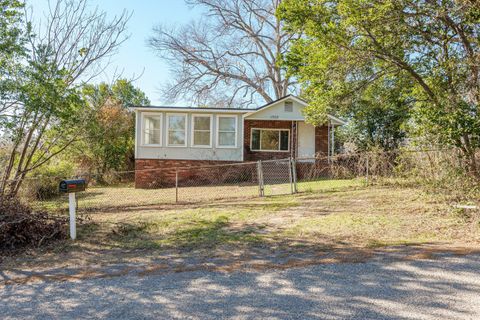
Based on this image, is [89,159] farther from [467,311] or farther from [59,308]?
[467,311]

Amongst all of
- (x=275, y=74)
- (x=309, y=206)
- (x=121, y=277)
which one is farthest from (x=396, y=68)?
(x=275, y=74)

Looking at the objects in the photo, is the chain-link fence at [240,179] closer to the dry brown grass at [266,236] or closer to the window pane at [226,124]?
the dry brown grass at [266,236]

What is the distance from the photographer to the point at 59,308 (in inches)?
136

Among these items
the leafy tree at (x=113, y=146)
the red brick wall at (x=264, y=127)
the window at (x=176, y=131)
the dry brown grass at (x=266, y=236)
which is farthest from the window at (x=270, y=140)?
the dry brown grass at (x=266, y=236)

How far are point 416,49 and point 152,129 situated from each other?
41.7ft

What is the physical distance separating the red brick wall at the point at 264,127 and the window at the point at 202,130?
188 cm

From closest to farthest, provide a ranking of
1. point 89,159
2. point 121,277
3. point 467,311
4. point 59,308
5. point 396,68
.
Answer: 1. point 467,311
2. point 59,308
3. point 121,277
4. point 396,68
5. point 89,159

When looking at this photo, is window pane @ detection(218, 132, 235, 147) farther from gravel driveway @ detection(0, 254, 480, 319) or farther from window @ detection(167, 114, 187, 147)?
gravel driveway @ detection(0, 254, 480, 319)

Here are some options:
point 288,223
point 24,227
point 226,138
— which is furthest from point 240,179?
point 24,227

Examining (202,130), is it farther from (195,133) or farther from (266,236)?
(266,236)

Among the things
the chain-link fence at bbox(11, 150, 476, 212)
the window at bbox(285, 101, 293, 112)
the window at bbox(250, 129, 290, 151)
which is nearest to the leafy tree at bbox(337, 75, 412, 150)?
the chain-link fence at bbox(11, 150, 476, 212)

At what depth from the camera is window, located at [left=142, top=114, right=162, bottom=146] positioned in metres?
17.2

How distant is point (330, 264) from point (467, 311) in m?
1.58

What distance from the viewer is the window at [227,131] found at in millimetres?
17391
